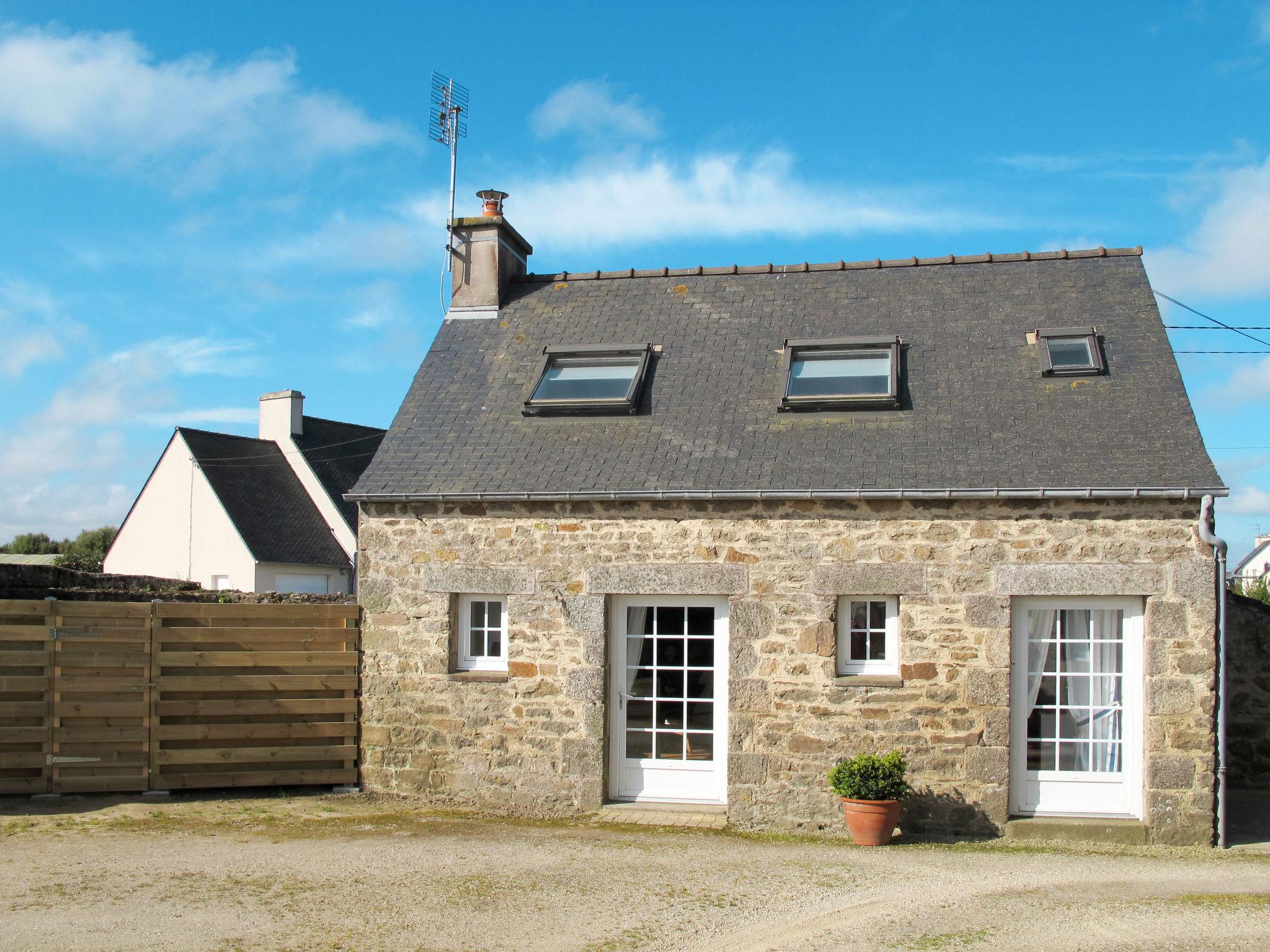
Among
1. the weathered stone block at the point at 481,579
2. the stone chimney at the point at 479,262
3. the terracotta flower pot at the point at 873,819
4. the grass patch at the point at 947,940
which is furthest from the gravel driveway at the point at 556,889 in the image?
the stone chimney at the point at 479,262

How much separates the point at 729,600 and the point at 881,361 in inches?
118

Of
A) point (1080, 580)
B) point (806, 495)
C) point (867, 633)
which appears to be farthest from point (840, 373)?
point (1080, 580)

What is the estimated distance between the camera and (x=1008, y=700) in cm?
945

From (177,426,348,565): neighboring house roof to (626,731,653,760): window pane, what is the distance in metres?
15.5

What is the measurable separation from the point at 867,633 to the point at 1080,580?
1.80 metres

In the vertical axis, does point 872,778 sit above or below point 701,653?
below

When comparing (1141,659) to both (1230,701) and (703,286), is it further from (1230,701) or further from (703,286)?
(703,286)

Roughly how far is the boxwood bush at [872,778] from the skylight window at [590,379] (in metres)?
3.99

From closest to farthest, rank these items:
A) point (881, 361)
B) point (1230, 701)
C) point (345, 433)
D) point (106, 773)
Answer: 1. point (106, 773)
2. point (881, 361)
3. point (1230, 701)
4. point (345, 433)

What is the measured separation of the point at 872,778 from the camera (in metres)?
9.13

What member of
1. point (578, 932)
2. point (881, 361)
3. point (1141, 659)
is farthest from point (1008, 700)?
point (578, 932)

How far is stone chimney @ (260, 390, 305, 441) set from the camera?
27656 mm

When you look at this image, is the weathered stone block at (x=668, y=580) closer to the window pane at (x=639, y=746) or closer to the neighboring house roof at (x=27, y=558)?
the window pane at (x=639, y=746)

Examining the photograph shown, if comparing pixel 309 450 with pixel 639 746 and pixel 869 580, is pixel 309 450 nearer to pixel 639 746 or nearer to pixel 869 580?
pixel 639 746
